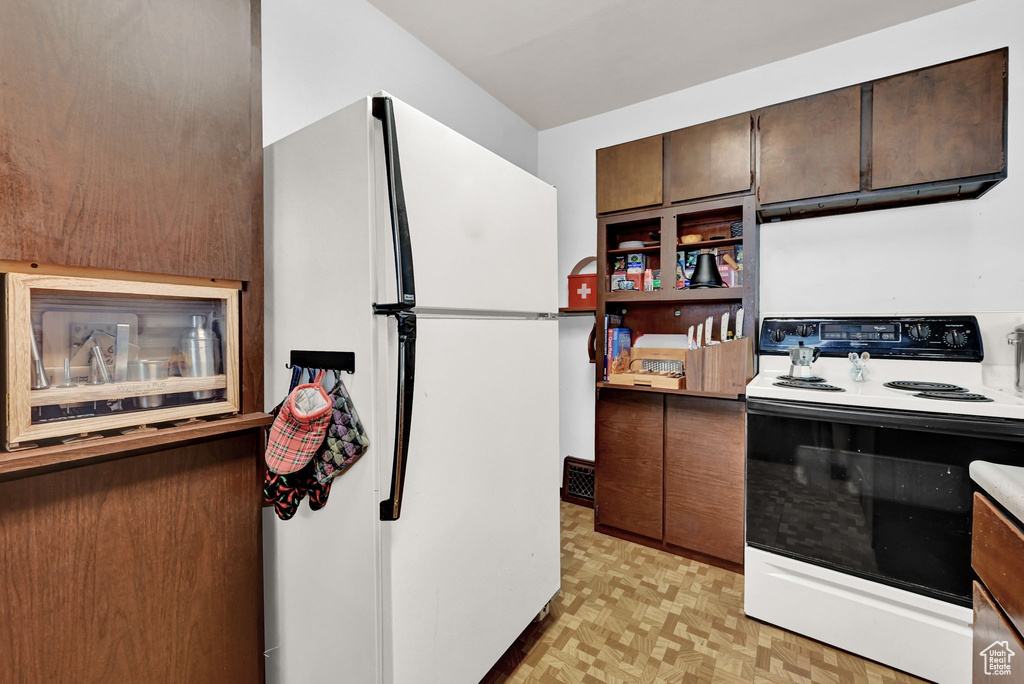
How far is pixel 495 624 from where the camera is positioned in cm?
143

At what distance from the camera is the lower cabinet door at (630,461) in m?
2.37

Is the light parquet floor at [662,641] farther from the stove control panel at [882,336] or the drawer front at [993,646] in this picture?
the stove control panel at [882,336]

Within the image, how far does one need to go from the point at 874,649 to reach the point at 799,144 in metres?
2.16

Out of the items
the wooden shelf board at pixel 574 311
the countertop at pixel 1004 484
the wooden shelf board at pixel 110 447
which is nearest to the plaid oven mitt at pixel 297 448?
the wooden shelf board at pixel 110 447

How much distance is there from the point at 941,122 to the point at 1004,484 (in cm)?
186

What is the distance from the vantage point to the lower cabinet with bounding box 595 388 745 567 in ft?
7.06

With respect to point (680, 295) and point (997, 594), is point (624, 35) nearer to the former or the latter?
point (680, 295)

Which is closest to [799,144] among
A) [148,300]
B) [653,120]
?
[653,120]

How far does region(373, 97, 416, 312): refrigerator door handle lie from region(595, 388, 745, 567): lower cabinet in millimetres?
1743

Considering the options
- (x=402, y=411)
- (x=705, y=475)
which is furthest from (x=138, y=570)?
(x=705, y=475)

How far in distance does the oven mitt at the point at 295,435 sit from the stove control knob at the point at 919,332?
8.29ft

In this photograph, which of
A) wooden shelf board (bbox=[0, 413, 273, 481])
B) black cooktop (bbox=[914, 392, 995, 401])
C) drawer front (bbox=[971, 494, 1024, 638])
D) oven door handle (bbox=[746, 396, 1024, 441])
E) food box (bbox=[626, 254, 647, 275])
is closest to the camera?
drawer front (bbox=[971, 494, 1024, 638])

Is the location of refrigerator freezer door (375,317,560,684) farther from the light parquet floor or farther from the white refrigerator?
the light parquet floor

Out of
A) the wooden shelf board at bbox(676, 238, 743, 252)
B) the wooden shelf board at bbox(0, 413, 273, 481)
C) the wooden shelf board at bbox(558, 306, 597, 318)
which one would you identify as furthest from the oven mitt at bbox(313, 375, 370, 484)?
the wooden shelf board at bbox(676, 238, 743, 252)
